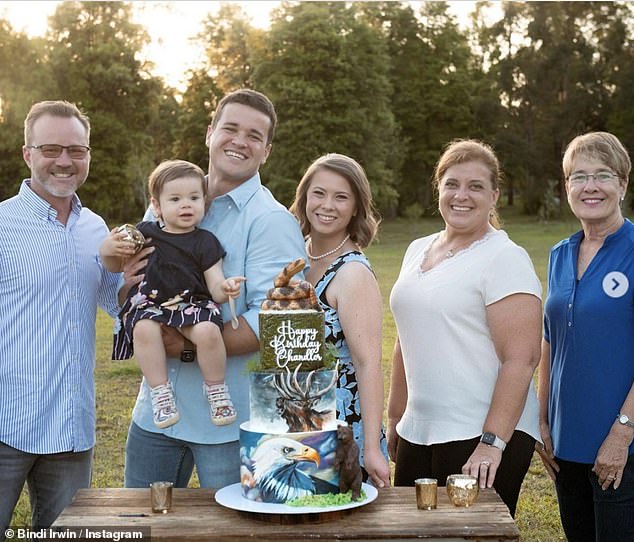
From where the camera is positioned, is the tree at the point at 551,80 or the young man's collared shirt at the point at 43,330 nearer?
the young man's collared shirt at the point at 43,330

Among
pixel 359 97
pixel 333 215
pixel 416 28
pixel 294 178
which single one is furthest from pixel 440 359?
pixel 416 28

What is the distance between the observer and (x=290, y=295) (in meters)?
3.35

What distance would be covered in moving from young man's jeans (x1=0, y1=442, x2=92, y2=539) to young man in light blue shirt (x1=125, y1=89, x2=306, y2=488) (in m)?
0.44

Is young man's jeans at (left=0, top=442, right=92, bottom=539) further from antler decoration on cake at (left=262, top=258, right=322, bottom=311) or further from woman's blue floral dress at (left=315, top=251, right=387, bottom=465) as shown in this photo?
antler decoration on cake at (left=262, top=258, right=322, bottom=311)

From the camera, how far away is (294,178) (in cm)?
4531

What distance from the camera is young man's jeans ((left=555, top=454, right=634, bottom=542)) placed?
426 cm

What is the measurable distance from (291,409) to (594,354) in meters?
1.81

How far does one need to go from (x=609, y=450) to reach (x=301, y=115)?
139 feet

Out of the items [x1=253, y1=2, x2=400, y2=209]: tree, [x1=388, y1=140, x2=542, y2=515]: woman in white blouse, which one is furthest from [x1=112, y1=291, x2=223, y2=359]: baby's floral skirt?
[x1=253, y1=2, x2=400, y2=209]: tree

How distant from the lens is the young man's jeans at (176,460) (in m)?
4.04

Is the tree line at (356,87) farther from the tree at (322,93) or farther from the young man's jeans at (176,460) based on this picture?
the young man's jeans at (176,460)

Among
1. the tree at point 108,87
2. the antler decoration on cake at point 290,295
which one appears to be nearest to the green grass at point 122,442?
the antler decoration on cake at point 290,295

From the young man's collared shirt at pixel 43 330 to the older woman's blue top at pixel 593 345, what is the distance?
2.46 meters

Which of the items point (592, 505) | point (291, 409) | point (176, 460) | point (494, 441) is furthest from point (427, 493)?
point (592, 505)
